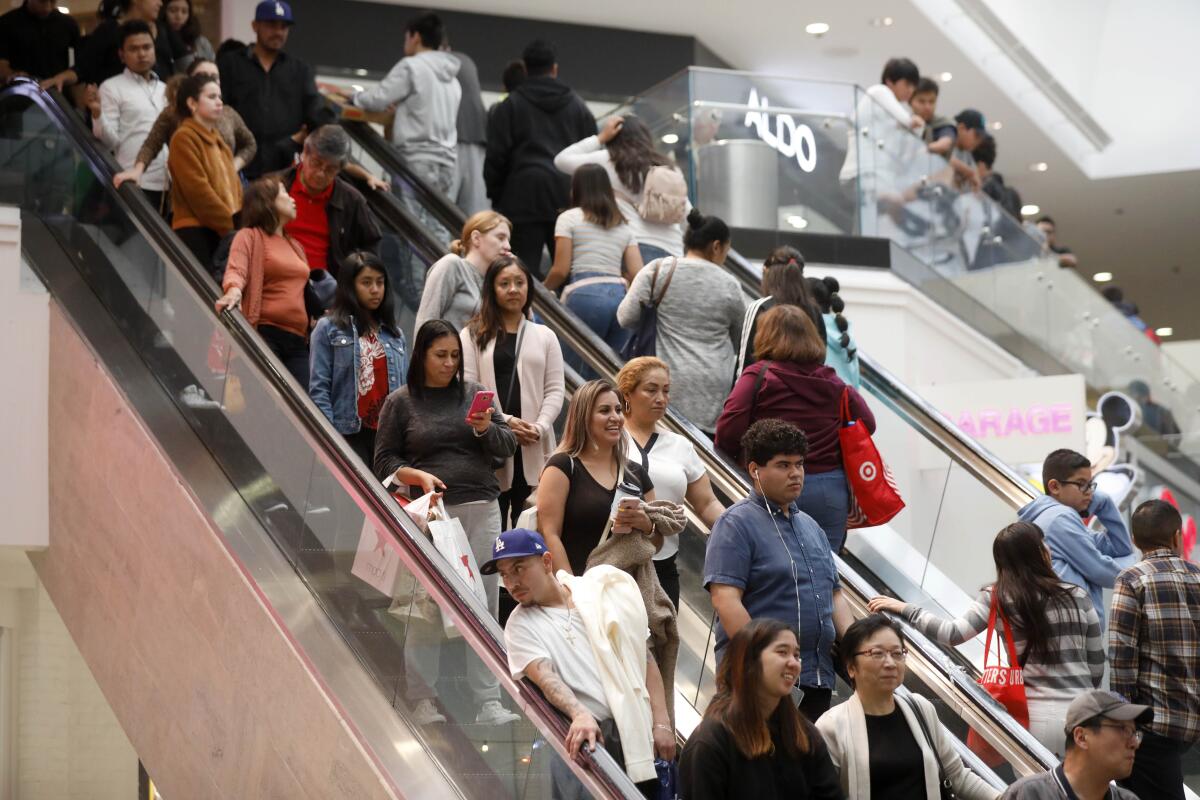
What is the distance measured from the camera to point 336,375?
25.2ft

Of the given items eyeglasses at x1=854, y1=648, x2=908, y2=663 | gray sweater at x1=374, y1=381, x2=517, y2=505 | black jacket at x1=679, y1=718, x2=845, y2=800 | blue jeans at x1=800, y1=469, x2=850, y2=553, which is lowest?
black jacket at x1=679, y1=718, x2=845, y2=800

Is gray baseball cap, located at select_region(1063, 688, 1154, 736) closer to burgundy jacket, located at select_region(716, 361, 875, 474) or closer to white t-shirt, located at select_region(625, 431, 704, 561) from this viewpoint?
white t-shirt, located at select_region(625, 431, 704, 561)

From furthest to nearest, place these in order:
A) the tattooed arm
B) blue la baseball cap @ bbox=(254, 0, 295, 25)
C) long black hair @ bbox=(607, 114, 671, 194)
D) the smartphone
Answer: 1. blue la baseball cap @ bbox=(254, 0, 295, 25)
2. long black hair @ bbox=(607, 114, 671, 194)
3. the smartphone
4. the tattooed arm

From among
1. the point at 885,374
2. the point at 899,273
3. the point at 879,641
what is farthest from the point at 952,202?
the point at 879,641

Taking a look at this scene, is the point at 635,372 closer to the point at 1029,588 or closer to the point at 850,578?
the point at 850,578

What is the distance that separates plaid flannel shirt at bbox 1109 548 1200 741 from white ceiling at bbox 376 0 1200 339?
43.8 feet

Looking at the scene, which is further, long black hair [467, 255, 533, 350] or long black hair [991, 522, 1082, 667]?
long black hair [467, 255, 533, 350]

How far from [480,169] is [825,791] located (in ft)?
26.4

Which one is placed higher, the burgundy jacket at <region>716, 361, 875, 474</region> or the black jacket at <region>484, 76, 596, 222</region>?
the black jacket at <region>484, 76, 596, 222</region>

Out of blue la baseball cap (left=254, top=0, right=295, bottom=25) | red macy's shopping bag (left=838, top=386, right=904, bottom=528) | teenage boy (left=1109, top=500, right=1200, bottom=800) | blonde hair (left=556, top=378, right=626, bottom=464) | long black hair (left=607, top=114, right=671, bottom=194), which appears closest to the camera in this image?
blonde hair (left=556, top=378, right=626, bottom=464)

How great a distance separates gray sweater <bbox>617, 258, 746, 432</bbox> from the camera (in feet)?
26.5

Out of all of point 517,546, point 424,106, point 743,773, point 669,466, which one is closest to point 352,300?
point 669,466

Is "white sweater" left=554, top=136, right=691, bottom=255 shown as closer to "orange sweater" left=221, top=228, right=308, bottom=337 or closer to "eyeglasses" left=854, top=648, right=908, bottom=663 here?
"orange sweater" left=221, top=228, right=308, bottom=337

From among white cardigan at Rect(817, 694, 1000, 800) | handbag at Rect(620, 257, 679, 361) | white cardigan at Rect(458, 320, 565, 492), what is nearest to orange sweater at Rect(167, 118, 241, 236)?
white cardigan at Rect(458, 320, 565, 492)
